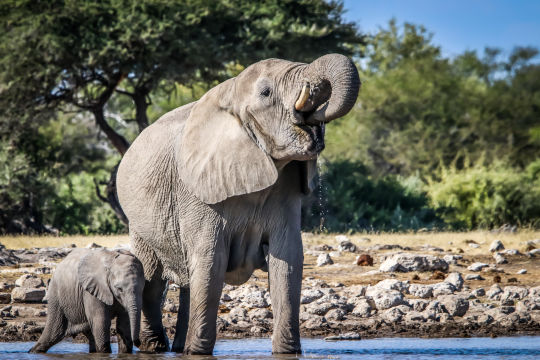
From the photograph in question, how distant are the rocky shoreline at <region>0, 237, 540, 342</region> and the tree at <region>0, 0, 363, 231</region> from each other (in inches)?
402

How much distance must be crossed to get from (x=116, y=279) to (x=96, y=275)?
0.86ft

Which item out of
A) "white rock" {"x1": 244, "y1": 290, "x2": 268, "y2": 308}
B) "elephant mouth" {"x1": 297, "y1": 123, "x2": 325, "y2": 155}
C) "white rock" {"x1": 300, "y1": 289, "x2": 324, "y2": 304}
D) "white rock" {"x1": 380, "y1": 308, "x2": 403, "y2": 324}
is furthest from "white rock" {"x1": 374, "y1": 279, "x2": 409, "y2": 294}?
"elephant mouth" {"x1": 297, "y1": 123, "x2": 325, "y2": 155}

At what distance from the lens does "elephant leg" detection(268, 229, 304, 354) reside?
7.55 meters

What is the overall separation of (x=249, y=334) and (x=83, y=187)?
17730mm

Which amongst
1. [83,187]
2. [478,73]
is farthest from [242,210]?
[478,73]

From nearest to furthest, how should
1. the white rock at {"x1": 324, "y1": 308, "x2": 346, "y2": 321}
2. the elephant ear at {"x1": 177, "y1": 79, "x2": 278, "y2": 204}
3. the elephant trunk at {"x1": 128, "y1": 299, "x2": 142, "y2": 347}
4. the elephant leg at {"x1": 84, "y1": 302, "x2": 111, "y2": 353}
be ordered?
the elephant ear at {"x1": 177, "y1": 79, "x2": 278, "y2": 204}, the elephant trunk at {"x1": 128, "y1": 299, "x2": 142, "y2": 347}, the elephant leg at {"x1": 84, "y1": 302, "x2": 111, "y2": 353}, the white rock at {"x1": 324, "y1": 308, "x2": 346, "y2": 321}

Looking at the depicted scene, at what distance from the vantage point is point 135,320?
8.12 meters

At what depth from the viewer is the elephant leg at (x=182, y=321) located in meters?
8.99

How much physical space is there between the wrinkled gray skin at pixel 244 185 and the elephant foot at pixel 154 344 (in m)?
1.09

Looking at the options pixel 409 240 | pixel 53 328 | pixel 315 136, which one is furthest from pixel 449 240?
pixel 315 136

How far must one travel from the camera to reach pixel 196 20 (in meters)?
22.4

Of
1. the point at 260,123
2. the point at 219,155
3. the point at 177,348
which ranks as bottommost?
the point at 177,348

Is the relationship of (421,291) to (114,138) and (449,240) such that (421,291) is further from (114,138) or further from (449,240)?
(114,138)

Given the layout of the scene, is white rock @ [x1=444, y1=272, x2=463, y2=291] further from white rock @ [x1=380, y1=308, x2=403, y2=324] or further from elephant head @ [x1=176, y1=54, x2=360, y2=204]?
elephant head @ [x1=176, y1=54, x2=360, y2=204]
